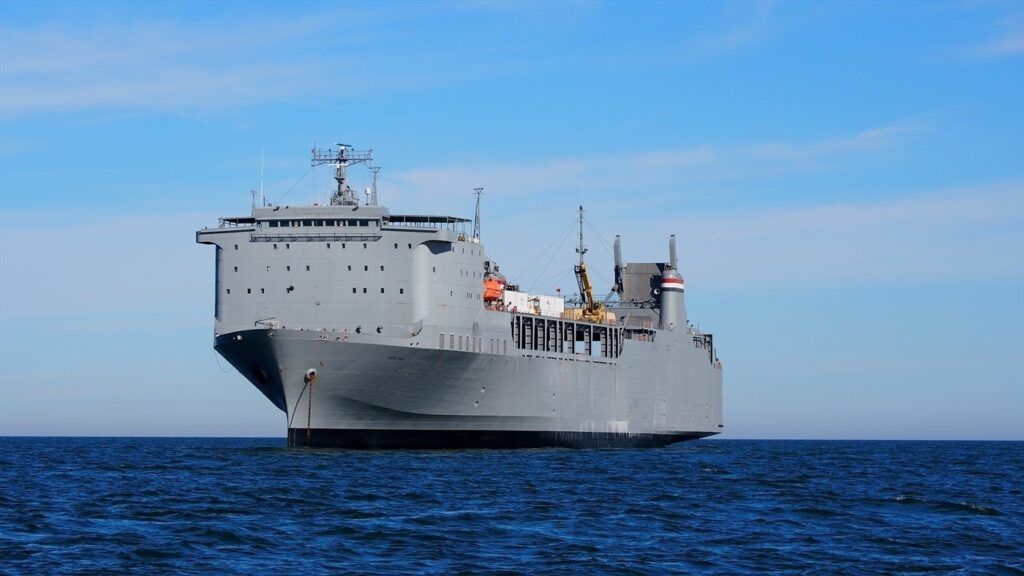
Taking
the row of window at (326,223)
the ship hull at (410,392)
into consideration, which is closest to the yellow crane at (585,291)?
the ship hull at (410,392)

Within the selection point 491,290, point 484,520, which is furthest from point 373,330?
point 484,520

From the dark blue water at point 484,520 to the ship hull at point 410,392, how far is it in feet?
11.4

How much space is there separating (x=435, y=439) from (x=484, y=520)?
23.4 m

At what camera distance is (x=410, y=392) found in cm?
4784

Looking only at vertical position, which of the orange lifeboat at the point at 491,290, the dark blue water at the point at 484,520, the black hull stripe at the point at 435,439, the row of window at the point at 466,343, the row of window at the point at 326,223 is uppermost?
the row of window at the point at 326,223

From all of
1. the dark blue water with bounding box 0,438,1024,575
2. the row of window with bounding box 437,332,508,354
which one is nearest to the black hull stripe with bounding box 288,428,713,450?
the row of window with bounding box 437,332,508,354

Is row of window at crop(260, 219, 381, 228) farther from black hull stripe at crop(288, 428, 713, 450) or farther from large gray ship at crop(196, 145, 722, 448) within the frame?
black hull stripe at crop(288, 428, 713, 450)

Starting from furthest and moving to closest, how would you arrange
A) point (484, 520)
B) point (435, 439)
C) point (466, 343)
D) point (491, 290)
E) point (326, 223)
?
point (491, 290) → point (466, 343) → point (435, 439) → point (326, 223) → point (484, 520)

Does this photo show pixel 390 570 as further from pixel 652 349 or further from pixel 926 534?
pixel 652 349

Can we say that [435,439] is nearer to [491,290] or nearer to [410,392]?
[410,392]

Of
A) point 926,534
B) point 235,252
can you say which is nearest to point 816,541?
point 926,534

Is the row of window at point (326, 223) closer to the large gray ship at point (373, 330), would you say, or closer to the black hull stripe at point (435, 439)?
the large gray ship at point (373, 330)

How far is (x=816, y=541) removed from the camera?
24.5 metres

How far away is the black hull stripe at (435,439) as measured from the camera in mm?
47719
